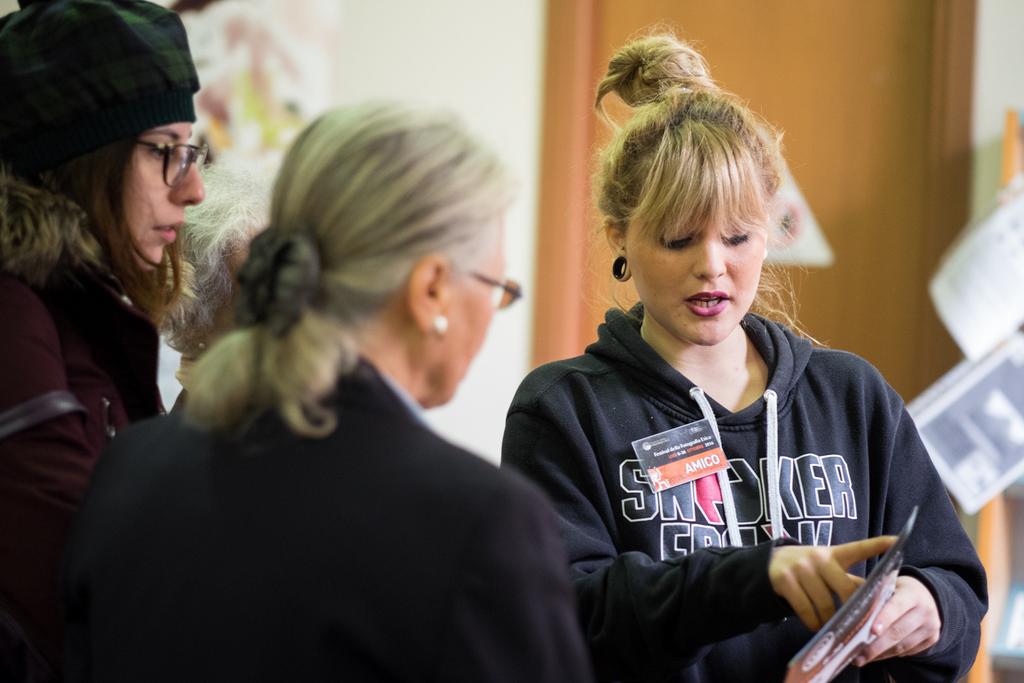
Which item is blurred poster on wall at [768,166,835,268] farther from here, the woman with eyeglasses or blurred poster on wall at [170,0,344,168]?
Answer: the woman with eyeglasses

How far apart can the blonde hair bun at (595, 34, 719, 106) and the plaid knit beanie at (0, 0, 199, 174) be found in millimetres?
Answer: 675

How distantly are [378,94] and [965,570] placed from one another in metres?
2.45

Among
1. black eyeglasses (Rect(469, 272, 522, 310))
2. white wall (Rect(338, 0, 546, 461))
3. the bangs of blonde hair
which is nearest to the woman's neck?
the bangs of blonde hair

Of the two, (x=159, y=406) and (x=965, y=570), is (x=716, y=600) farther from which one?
(x=159, y=406)

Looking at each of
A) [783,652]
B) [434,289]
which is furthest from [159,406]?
[783,652]

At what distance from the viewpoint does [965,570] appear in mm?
1525

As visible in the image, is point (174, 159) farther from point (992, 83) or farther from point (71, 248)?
point (992, 83)

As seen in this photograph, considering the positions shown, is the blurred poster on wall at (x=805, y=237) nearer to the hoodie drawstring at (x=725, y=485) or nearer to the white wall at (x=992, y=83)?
the white wall at (x=992, y=83)

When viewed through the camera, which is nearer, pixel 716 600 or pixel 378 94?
pixel 716 600

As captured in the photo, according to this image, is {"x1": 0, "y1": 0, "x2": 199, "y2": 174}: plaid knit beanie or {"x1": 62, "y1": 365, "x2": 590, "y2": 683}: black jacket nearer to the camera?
{"x1": 62, "y1": 365, "x2": 590, "y2": 683}: black jacket

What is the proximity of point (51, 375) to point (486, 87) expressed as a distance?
234 cm

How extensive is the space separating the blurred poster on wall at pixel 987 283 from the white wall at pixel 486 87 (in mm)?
1169

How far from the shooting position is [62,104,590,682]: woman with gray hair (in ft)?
2.98

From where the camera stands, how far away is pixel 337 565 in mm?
918
